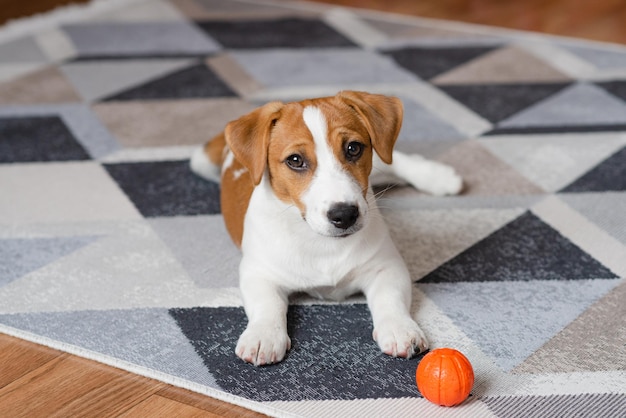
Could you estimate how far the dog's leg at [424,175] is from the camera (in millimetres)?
2525

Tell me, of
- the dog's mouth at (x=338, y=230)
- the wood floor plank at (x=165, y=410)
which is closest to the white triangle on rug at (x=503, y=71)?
the dog's mouth at (x=338, y=230)

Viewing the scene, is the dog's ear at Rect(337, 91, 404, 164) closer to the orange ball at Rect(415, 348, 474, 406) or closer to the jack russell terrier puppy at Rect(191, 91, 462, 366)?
the jack russell terrier puppy at Rect(191, 91, 462, 366)

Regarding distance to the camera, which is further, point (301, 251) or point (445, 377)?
point (301, 251)

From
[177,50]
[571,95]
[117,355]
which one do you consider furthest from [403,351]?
[177,50]

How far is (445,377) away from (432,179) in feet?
3.34

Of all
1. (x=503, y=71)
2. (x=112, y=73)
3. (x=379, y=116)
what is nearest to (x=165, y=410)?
(x=379, y=116)

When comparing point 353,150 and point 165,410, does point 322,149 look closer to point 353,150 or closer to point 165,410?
point 353,150

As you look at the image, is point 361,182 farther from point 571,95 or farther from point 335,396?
point 571,95

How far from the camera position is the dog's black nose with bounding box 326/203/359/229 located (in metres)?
1.72

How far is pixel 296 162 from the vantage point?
1.80m

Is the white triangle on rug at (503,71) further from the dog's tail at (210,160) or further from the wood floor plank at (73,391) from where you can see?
the wood floor plank at (73,391)

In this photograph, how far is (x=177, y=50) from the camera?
3.92m

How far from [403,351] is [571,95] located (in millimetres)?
1901

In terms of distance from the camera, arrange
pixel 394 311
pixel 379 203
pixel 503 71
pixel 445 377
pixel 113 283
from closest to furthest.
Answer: pixel 445 377, pixel 394 311, pixel 113 283, pixel 379 203, pixel 503 71
